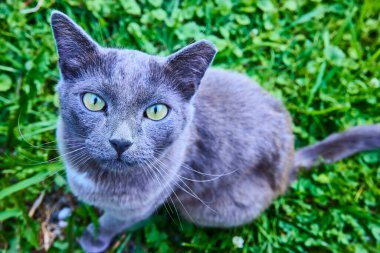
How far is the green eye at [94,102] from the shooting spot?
131 cm

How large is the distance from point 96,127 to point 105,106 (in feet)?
0.25

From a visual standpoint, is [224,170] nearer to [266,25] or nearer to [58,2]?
[266,25]

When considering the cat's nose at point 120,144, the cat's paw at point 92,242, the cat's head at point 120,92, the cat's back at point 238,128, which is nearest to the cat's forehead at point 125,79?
the cat's head at point 120,92

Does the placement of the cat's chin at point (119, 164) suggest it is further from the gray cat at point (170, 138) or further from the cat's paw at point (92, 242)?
the cat's paw at point (92, 242)

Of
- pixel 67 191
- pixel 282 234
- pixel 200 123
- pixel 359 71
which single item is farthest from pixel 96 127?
pixel 359 71

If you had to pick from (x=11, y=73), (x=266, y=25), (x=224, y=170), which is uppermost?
(x=266, y=25)

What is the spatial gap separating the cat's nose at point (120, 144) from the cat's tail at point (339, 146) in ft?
3.79

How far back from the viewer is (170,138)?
143 cm

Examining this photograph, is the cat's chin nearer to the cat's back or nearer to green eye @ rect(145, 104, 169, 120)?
green eye @ rect(145, 104, 169, 120)

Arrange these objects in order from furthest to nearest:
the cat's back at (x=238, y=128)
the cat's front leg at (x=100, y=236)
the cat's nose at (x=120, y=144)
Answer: the cat's front leg at (x=100, y=236), the cat's back at (x=238, y=128), the cat's nose at (x=120, y=144)

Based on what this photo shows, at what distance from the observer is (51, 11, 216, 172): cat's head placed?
1278 millimetres

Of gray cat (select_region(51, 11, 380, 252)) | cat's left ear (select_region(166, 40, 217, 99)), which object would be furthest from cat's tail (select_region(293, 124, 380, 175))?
cat's left ear (select_region(166, 40, 217, 99))

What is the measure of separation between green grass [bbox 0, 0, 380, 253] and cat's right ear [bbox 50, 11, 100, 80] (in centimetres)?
69

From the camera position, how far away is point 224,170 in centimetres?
178
